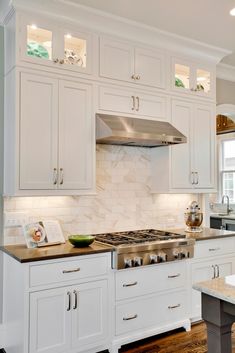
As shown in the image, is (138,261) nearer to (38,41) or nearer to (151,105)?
(151,105)

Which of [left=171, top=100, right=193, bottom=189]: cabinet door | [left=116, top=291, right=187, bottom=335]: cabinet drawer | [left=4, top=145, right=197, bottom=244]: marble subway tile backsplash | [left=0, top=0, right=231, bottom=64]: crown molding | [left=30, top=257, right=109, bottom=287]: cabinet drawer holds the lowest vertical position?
[left=116, top=291, right=187, bottom=335]: cabinet drawer

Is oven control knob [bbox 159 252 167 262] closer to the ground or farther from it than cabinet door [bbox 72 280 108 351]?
farther from it

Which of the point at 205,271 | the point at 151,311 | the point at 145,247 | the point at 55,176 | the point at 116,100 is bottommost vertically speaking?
the point at 151,311

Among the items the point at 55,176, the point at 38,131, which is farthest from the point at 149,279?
the point at 38,131

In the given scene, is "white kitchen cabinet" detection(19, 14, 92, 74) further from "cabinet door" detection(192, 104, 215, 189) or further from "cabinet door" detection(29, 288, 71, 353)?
"cabinet door" detection(29, 288, 71, 353)

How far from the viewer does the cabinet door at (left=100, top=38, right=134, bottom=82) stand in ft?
10.7

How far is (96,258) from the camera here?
111 inches

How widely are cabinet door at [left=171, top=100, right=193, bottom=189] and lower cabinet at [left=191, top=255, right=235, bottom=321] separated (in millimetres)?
884

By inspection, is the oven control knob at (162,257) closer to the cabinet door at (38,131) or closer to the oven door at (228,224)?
the cabinet door at (38,131)

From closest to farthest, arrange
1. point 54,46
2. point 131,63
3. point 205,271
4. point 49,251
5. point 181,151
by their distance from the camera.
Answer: point 49,251 < point 54,46 < point 131,63 < point 205,271 < point 181,151

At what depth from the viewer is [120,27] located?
3.31m

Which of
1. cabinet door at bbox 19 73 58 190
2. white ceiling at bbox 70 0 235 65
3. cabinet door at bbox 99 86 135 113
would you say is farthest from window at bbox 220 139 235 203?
cabinet door at bbox 19 73 58 190

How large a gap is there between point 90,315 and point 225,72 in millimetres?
3625

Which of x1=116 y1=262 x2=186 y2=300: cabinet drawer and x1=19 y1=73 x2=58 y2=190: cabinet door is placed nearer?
x1=19 y1=73 x2=58 y2=190: cabinet door
